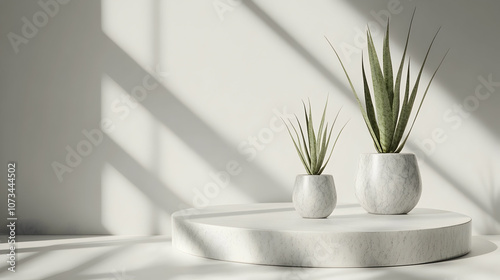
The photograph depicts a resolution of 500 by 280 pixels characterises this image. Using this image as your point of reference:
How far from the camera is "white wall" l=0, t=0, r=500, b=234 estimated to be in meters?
3.00

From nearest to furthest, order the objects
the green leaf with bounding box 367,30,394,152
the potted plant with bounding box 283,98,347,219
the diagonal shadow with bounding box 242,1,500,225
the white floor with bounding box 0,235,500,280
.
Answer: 1. the white floor with bounding box 0,235,500,280
2. the potted plant with bounding box 283,98,347,219
3. the green leaf with bounding box 367,30,394,152
4. the diagonal shadow with bounding box 242,1,500,225

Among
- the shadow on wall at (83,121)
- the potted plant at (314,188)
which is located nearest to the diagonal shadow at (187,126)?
the shadow on wall at (83,121)

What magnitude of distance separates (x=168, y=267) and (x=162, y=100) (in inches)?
44.1

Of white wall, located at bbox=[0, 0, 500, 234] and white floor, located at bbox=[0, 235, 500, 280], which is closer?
white floor, located at bbox=[0, 235, 500, 280]

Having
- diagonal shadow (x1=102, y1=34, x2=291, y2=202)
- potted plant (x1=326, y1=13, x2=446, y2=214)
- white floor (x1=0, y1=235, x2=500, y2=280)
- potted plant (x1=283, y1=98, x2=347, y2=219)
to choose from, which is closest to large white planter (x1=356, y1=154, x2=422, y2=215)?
potted plant (x1=326, y1=13, x2=446, y2=214)

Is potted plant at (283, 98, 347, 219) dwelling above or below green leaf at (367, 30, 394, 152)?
below

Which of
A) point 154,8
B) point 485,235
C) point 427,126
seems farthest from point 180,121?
point 485,235

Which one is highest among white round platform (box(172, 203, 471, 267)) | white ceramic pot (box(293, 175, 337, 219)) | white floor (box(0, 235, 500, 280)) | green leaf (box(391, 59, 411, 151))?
green leaf (box(391, 59, 411, 151))

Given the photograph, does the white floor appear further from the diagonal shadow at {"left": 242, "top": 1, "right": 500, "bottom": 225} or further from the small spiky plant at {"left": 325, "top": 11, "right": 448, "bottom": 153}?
the small spiky plant at {"left": 325, "top": 11, "right": 448, "bottom": 153}

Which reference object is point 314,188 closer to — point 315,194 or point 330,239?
point 315,194

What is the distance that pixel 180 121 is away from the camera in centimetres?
302

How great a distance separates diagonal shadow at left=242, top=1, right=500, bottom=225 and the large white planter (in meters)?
0.53

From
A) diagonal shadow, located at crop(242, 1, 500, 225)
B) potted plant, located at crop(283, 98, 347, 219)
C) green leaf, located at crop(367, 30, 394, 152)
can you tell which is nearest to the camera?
potted plant, located at crop(283, 98, 347, 219)

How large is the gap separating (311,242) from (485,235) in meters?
1.29
